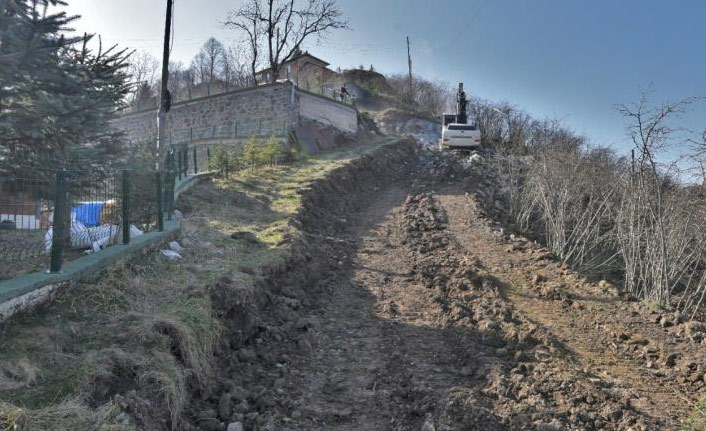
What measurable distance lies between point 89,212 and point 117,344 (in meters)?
Result: 3.32

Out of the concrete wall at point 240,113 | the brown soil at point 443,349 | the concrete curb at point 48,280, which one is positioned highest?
the concrete wall at point 240,113

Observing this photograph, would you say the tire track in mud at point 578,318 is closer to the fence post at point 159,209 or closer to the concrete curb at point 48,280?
the concrete curb at point 48,280

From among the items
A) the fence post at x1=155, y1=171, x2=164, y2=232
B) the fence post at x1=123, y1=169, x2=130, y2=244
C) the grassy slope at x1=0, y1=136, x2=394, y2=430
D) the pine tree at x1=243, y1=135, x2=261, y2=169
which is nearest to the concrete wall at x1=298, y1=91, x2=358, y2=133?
the pine tree at x1=243, y1=135, x2=261, y2=169

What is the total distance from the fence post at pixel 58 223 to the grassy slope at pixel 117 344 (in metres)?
0.29

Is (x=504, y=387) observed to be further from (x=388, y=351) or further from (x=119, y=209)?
(x=119, y=209)

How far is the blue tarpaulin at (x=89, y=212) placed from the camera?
7172 millimetres

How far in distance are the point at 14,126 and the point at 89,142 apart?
139 centimetres

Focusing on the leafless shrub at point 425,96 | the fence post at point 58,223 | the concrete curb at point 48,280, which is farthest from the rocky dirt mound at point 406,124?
the fence post at point 58,223

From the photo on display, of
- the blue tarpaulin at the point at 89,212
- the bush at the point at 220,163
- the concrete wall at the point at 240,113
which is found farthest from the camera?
the concrete wall at the point at 240,113

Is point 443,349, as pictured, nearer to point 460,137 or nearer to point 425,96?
point 460,137

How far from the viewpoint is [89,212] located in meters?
7.29

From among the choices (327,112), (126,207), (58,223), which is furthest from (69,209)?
(327,112)

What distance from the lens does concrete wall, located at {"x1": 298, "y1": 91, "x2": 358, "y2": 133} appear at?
28.1 metres

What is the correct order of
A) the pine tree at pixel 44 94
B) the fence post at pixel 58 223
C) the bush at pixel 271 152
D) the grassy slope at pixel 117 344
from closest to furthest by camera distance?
the grassy slope at pixel 117 344
the fence post at pixel 58 223
the pine tree at pixel 44 94
the bush at pixel 271 152
